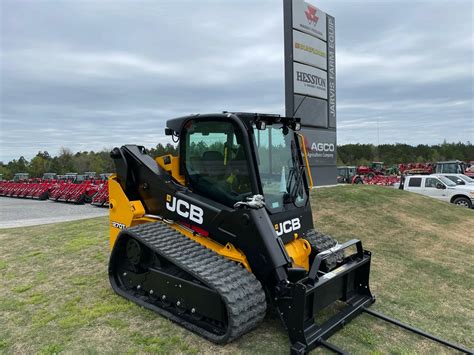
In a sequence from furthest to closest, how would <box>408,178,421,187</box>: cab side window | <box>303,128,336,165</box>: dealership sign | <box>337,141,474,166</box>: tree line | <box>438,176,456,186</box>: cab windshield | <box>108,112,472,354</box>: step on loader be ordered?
<box>337,141,474,166</box>: tree line, <box>408,178,421,187</box>: cab side window, <box>438,176,456,186</box>: cab windshield, <box>303,128,336,165</box>: dealership sign, <box>108,112,472,354</box>: step on loader

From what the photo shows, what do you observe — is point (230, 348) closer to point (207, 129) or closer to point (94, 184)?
point (207, 129)

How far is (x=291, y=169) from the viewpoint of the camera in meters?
4.78

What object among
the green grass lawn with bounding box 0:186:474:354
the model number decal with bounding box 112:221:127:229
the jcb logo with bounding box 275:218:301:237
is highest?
the jcb logo with bounding box 275:218:301:237

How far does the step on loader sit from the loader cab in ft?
0.04

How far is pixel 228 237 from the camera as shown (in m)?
4.16

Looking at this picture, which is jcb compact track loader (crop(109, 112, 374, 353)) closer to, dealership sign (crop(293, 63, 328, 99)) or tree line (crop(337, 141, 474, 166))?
dealership sign (crop(293, 63, 328, 99))

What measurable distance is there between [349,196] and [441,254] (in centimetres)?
417

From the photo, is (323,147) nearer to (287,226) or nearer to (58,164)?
(287,226)

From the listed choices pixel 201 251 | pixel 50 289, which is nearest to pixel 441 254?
pixel 201 251

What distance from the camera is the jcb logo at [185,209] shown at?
4.45 m

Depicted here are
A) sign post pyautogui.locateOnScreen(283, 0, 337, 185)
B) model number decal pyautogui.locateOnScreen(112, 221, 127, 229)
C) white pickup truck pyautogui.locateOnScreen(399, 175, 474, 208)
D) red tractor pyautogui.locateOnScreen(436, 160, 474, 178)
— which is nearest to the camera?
model number decal pyautogui.locateOnScreen(112, 221, 127, 229)

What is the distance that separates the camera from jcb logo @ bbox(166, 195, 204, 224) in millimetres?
4451

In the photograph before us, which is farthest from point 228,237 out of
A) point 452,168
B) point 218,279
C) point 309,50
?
point 452,168

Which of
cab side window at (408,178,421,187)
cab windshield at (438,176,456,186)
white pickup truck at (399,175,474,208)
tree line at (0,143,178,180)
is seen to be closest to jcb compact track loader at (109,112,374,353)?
white pickup truck at (399,175,474,208)
